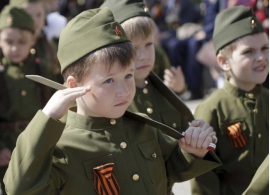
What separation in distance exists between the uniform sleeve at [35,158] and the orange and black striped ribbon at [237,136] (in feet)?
5.80

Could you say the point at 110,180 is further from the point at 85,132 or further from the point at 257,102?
the point at 257,102

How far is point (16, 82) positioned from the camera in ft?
18.7

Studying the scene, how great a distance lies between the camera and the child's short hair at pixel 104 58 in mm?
3012

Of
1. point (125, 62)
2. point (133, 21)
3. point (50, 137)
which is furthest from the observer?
point (133, 21)

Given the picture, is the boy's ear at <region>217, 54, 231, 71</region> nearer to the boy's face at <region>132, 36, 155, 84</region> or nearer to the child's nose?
the boy's face at <region>132, 36, 155, 84</region>

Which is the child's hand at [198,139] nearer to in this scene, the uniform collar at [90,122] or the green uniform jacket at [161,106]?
the uniform collar at [90,122]

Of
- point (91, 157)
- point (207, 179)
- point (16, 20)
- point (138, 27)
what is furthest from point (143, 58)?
point (16, 20)

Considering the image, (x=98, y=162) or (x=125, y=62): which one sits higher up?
(x=125, y=62)

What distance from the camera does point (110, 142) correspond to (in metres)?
3.13

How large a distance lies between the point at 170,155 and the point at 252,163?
1.18 metres

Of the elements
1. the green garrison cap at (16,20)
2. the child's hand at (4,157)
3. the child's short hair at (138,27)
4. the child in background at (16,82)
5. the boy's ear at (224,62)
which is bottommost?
the child's hand at (4,157)

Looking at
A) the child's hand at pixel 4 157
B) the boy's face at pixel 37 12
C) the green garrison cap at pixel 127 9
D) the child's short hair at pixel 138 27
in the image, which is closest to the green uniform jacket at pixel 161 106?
the child's short hair at pixel 138 27

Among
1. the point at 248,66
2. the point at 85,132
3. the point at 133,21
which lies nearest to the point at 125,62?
the point at 85,132

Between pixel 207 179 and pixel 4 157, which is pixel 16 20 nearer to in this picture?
pixel 4 157
